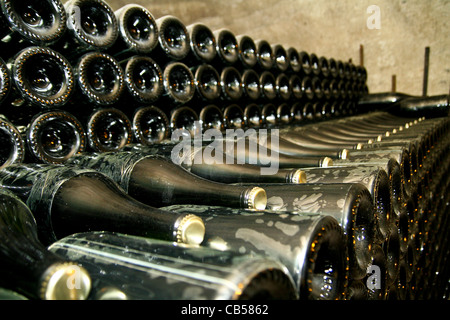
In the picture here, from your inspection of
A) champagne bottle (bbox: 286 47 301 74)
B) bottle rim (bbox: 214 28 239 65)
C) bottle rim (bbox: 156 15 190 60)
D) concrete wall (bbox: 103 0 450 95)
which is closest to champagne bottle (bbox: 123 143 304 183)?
bottle rim (bbox: 156 15 190 60)

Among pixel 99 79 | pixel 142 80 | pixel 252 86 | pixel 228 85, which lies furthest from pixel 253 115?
pixel 99 79

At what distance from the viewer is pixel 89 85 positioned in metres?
1.08

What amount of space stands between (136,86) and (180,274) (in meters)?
1.06

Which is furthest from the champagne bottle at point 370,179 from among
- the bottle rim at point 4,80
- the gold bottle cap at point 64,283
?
the bottle rim at point 4,80

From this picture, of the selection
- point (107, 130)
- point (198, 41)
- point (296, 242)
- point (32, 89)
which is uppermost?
Answer: point (198, 41)

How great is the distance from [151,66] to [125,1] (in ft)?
4.85

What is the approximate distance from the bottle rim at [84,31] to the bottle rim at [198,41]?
0.47 m

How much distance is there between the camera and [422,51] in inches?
181

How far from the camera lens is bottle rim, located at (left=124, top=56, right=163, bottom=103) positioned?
122 cm

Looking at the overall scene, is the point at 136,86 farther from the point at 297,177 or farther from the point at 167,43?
the point at 297,177

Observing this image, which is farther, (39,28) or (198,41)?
(198,41)

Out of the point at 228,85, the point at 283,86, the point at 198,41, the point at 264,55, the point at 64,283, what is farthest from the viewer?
the point at 283,86

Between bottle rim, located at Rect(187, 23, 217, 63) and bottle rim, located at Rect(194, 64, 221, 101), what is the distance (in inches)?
1.8

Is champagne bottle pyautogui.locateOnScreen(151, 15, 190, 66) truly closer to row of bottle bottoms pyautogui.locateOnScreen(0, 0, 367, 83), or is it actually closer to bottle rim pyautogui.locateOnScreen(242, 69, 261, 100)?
row of bottle bottoms pyautogui.locateOnScreen(0, 0, 367, 83)
